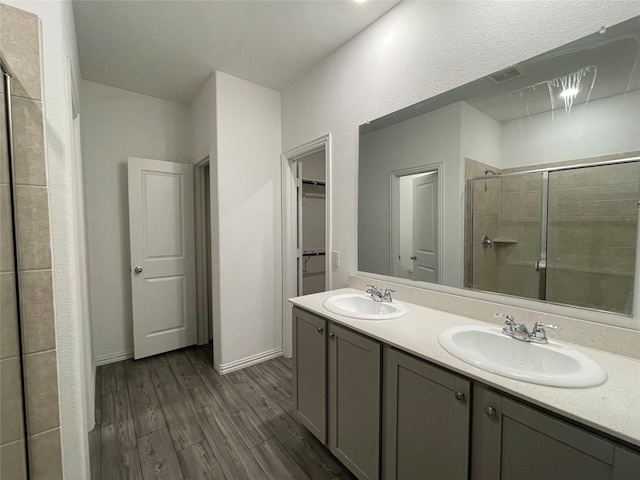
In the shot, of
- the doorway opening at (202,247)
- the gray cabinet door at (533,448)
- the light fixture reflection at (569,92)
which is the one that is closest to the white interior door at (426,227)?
the light fixture reflection at (569,92)

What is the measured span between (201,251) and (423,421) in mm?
2787

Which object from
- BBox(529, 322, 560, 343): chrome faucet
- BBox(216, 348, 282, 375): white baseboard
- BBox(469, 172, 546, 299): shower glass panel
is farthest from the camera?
BBox(216, 348, 282, 375): white baseboard

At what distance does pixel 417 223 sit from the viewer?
1772 millimetres

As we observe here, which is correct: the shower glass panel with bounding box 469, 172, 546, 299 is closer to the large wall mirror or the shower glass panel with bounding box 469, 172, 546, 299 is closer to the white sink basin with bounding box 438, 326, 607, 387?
the large wall mirror

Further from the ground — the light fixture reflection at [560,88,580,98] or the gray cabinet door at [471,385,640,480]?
the light fixture reflection at [560,88,580,98]

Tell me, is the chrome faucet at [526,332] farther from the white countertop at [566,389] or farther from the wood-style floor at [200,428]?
the wood-style floor at [200,428]

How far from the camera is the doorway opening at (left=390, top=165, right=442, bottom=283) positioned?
1660mm

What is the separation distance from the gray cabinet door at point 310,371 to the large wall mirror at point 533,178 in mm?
680

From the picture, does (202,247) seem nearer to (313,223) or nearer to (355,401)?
(313,223)

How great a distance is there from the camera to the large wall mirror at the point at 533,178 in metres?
1.05

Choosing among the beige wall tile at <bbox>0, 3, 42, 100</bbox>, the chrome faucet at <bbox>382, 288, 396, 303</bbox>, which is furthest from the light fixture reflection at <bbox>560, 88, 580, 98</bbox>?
the beige wall tile at <bbox>0, 3, 42, 100</bbox>

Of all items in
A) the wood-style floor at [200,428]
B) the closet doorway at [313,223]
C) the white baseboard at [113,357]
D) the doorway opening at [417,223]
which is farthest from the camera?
the closet doorway at [313,223]

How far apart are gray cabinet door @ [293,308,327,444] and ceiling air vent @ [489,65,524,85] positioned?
1.49 m

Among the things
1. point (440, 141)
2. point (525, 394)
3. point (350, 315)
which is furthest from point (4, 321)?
point (440, 141)
